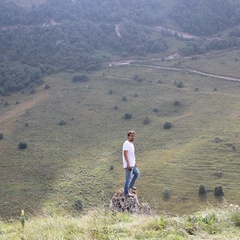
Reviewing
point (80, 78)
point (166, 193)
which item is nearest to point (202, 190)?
point (166, 193)

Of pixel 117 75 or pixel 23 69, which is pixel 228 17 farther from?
pixel 23 69

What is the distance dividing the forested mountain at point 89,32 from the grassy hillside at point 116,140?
1241 centimetres

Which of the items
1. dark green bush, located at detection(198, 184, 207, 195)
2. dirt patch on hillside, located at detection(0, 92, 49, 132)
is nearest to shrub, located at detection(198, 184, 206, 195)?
dark green bush, located at detection(198, 184, 207, 195)

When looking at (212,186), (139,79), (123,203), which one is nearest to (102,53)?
(139,79)

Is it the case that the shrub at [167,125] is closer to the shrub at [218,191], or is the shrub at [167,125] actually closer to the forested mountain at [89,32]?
the shrub at [218,191]

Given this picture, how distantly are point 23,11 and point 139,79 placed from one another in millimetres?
71995

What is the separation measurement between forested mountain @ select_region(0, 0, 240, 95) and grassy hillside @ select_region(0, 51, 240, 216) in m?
12.4

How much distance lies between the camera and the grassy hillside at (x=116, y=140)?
40.6 meters

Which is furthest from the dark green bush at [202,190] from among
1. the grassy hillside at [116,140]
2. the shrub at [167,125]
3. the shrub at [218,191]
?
the shrub at [167,125]

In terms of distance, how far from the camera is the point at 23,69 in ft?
335

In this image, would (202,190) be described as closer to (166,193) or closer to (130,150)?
(166,193)

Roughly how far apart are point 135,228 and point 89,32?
406 feet

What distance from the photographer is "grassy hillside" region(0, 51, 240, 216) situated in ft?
133

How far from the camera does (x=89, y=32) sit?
12600 centimetres
